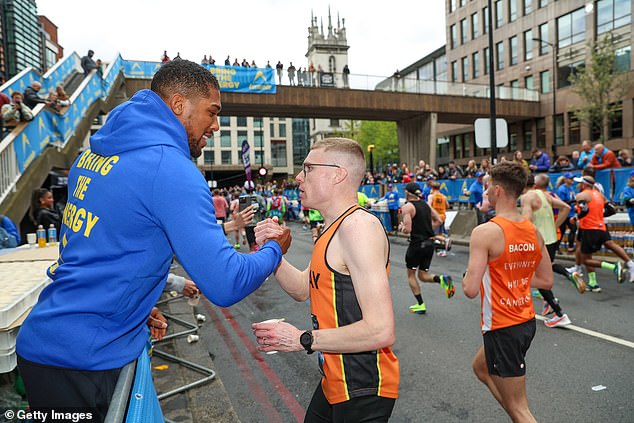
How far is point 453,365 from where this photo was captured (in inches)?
199

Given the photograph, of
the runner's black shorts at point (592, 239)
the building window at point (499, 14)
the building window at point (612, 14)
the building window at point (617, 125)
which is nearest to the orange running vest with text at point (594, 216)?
the runner's black shorts at point (592, 239)

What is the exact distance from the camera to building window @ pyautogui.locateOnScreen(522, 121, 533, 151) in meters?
42.5

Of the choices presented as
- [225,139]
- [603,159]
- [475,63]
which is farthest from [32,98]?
[225,139]

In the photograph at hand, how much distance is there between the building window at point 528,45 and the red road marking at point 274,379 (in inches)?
1784

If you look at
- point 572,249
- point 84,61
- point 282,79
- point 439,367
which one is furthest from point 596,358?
point 282,79

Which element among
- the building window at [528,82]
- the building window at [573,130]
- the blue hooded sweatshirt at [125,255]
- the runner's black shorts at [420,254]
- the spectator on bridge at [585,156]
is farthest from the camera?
the building window at [528,82]

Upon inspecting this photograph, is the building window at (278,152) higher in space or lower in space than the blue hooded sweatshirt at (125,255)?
higher

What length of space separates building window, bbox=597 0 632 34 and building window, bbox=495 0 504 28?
36.4ft

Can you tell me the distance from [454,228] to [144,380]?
16007 mm

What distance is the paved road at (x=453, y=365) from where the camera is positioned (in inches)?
159

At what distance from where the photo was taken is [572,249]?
488 inches

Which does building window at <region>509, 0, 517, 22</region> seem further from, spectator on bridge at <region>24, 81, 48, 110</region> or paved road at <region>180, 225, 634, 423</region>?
spectator on bridge at <region>24, 81, 48, 110</region>

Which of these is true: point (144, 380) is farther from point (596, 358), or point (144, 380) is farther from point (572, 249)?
point (572, 249)

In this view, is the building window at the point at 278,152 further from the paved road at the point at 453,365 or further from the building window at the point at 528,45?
the paved road at the point at 453,365
